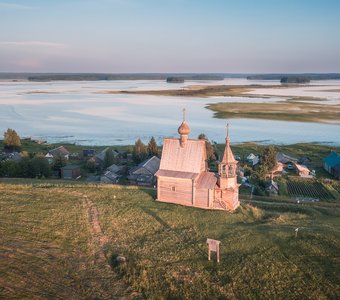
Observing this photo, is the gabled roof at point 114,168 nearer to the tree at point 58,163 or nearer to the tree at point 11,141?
the tree at point 58,163

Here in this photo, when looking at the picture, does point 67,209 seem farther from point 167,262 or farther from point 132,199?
point 167,262

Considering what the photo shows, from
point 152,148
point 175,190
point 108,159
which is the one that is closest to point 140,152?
point 152,148

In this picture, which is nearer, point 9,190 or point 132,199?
point 132,199

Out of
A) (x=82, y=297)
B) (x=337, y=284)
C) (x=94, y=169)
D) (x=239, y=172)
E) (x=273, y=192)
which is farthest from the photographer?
(x=94, y=169)

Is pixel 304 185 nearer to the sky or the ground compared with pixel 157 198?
nearer to the ground

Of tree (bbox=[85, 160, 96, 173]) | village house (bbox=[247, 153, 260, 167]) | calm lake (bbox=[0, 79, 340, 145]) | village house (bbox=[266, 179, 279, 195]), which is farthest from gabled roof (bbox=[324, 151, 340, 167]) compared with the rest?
tree (bbox=[85, 160, 96, 173])

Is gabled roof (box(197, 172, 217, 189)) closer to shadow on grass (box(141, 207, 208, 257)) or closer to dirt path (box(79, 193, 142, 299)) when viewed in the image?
shadow on grass (box(141, 207, 208, 257))

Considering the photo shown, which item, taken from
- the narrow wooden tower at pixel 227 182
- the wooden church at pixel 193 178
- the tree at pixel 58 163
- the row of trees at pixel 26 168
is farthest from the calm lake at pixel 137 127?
the narrow wooden tower at pixel 227 182

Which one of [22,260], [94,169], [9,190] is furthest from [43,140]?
[22,260]
